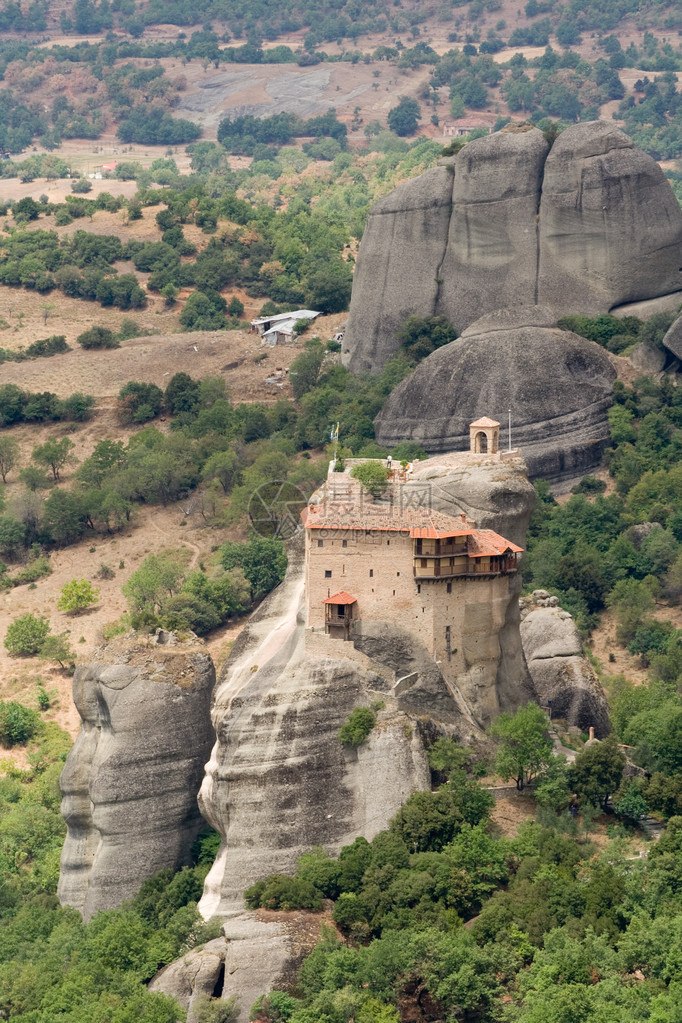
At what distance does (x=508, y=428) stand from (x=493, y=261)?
16.5 metres

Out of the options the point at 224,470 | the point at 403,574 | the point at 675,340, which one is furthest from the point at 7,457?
the point at 403,574

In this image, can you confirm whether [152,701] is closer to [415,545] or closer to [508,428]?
[415,545]

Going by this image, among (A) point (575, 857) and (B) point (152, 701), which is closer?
(A) point (575, 857)

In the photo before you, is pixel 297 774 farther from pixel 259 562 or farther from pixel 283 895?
pixel 259 562

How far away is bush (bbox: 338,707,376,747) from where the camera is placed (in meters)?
80.5

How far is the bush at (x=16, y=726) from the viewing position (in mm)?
108062

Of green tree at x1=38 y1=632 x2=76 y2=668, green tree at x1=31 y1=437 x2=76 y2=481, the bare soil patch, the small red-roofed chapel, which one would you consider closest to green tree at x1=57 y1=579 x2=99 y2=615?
green tree at x1=38 y1=632 x2=76 y2=668

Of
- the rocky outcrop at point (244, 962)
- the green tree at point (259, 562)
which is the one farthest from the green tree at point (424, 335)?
the rocky outcrop at point (244, 962)

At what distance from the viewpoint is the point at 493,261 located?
5133 inches

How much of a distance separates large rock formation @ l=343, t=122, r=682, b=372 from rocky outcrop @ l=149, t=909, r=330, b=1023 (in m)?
59.3

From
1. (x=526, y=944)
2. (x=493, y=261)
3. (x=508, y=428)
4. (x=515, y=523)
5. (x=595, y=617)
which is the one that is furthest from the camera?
(x=493, y=261)

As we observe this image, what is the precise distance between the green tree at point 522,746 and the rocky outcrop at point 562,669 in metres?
9.05

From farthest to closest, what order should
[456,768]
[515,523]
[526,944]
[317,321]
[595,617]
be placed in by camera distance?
[317,321], [595,617], [515,523], [456,768], [526,944]

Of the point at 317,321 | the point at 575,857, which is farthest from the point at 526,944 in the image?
the point at 317,321
